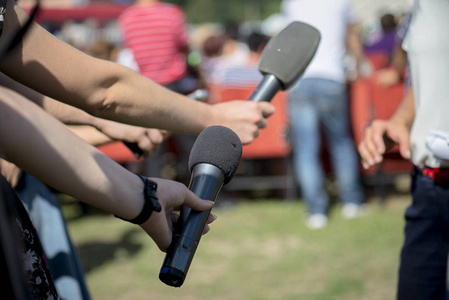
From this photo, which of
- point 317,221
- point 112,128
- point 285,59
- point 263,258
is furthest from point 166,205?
point 317,221

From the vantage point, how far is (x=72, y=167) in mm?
958

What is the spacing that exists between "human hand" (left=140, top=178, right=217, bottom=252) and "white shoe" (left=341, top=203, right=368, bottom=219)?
14.3 ft

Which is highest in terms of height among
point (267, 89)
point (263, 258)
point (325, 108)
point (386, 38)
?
point (386, 38)

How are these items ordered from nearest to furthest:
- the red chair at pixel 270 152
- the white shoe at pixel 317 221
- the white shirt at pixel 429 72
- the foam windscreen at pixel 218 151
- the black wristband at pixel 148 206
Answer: the black wristband at pixel 148 206 < the foam windscreen at pixel 218 151 < the white shirt at pixel 429 72 < the white shoe at pixel 317 221 < the red chair at pixel 270 152

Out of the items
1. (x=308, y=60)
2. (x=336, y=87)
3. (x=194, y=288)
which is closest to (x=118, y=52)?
(x=336, y=87)

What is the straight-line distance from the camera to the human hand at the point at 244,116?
1.54m

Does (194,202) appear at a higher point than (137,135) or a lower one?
lower

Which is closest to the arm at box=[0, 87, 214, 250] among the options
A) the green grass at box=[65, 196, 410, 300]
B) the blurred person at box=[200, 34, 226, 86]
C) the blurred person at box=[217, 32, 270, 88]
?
the green grass at box=[65, 196, 410, 300]

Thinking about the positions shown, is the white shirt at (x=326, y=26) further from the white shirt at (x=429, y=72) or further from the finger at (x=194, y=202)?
the finger at (x=194, y=202)

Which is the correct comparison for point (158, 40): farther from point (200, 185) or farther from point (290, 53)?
point (200, 185)

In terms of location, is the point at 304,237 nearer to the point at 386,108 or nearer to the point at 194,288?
the point at 194,288

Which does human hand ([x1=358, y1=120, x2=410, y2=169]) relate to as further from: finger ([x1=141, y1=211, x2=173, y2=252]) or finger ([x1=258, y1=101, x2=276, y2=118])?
finger ([x1=141, y1=211, x2=173, y2=252])

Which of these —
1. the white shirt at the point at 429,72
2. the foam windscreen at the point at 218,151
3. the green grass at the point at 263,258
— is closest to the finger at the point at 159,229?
the foam windscreen at the point at 218,151

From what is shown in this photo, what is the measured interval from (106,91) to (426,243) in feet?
3.76
